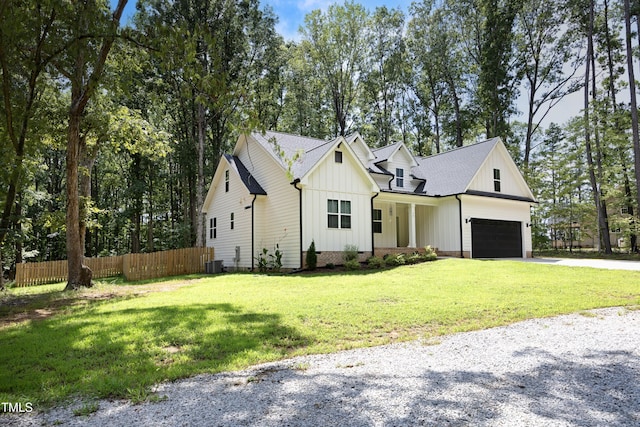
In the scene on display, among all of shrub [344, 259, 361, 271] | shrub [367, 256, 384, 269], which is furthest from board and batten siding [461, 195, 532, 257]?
shrub [344, 259, 361, 271]

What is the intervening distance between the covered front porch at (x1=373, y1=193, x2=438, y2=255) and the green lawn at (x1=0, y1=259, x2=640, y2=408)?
7.90m

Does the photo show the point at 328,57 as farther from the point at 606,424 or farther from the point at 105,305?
the point at 606,424

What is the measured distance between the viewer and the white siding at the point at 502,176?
71.4ft

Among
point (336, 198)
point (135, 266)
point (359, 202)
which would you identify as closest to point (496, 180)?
point (359, 202)

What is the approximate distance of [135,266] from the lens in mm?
18531

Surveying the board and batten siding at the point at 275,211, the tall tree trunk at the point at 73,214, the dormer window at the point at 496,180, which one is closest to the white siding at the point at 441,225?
the dormer window at the point at 496,180

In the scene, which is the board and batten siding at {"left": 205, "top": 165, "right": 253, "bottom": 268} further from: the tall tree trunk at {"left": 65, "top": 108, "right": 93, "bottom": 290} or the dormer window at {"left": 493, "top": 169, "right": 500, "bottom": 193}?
the dormer window at {"left": 493, "top": 169, "right": 500, "bottom": 193}

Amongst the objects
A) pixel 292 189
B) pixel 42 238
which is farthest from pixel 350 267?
pixel 42 238

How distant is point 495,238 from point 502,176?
379cm

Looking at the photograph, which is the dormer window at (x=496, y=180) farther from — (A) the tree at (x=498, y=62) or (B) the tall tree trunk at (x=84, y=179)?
(B) the tall tree trunk at (x=84, y=179)

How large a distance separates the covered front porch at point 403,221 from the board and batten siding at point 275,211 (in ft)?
15.8

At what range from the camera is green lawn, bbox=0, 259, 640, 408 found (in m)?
4.42

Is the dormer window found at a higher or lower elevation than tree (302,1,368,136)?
lower

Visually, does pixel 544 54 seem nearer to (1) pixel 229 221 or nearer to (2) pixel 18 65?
(1) pixel 229 221
